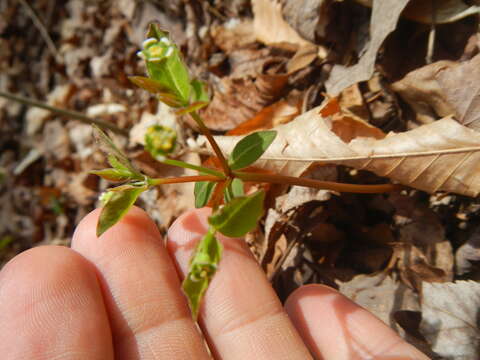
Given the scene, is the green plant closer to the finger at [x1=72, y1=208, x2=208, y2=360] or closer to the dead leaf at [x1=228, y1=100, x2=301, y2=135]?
the finger at [x1=72, y1=208, x2=208, y2=360]

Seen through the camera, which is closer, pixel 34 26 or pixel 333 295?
pixel 333 295

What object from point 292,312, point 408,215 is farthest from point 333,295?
point 408,215

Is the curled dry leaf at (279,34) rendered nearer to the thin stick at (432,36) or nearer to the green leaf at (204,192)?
the thin stick at (432,36)

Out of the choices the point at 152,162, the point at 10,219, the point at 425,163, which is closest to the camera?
the point at 425,163

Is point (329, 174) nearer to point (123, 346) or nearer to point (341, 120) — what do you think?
point (341, 120)

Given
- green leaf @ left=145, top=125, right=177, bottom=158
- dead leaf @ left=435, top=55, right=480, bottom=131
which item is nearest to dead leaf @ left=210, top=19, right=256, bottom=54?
dead leaf @ left=435, top=55, right=480, bottom=131

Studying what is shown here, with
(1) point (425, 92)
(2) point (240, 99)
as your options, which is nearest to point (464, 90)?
(1) point (425, 92)
